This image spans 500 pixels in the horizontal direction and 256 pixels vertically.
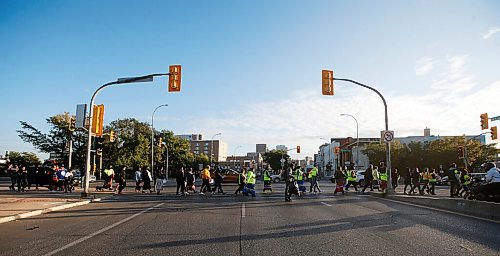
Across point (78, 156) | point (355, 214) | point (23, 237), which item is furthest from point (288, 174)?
point (78, 156)

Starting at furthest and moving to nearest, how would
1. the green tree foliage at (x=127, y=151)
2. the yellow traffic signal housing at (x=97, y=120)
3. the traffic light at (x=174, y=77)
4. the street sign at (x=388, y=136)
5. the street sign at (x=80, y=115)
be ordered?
the green tree foliage at (x=127, y=151) → the street sign at (x=388, y=136) → the yellow traffic signal housing at (x=97, y=120) → the street sign at (x=80, y=115) → the traffic light at (x=174, y=77)

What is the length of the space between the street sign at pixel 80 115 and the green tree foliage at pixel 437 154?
155ft

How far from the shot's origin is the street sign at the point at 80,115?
1873 cm

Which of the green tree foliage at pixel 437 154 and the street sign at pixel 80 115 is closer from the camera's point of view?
the street sign at pixel 80 115

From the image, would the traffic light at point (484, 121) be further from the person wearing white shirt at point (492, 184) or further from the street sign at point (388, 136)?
the person wearing white shirt at point (492, 184)

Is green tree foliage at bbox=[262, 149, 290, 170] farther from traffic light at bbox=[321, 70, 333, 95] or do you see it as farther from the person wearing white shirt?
the person wearing white shirt

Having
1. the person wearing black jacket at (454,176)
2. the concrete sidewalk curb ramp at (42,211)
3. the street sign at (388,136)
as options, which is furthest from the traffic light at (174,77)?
the person wearing black jacket at (454,176)

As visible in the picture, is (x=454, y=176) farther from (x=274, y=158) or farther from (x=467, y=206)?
(x=274, y=158)

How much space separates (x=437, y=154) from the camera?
56000mm

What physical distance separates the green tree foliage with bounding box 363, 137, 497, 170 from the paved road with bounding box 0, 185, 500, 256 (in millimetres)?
48113

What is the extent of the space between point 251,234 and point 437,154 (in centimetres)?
5419

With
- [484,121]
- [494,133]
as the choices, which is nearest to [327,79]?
[484,121]

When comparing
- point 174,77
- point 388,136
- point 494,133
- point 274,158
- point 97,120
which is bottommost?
point 274,158

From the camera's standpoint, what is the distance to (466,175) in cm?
1909
